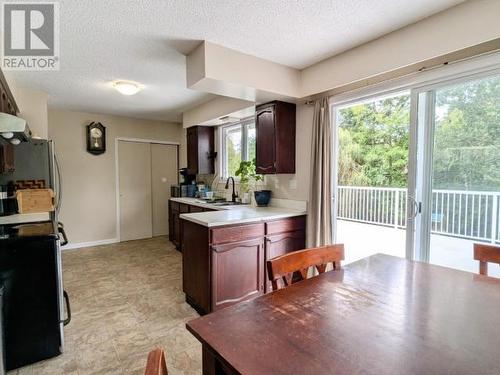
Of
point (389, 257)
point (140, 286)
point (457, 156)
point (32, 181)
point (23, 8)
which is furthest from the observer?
point (140, 286)

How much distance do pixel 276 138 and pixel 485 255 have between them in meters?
2.12

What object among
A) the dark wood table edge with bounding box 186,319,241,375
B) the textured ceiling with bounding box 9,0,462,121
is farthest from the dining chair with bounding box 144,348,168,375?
the textured ceiling with bounding box 9,0,462,121

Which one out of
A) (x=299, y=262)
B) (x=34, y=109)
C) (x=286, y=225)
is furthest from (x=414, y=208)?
(x=34, y=109)

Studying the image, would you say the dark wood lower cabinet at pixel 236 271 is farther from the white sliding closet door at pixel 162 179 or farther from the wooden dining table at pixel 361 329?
the white sliding closet door at pixel 162 179

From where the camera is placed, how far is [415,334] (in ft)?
2.84

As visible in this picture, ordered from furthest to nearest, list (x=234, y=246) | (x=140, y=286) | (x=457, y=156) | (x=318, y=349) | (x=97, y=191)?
(x=97, y=191) → (x=140, y=286) → (x=234, y=246) → (x=457, y=156) → (x=318, y=349)

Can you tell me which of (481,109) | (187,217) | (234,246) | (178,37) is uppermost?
(178,37)

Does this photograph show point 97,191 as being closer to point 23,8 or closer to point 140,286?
point 140,286

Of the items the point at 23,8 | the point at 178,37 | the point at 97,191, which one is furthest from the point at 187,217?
the point at 97,191

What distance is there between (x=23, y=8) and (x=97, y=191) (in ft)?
11.9

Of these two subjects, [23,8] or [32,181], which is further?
[32,181]

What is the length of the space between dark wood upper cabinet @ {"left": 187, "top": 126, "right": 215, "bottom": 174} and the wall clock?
1580 millimetres

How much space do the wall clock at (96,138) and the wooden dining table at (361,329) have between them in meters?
4.84

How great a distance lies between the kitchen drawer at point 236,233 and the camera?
238 centimetres
